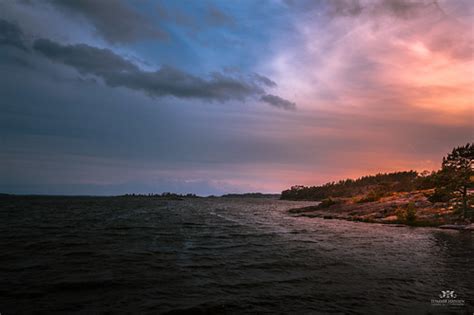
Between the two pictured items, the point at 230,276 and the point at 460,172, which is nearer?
the point at 230,276

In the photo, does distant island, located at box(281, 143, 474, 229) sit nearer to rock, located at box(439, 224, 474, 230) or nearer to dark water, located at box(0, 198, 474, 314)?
rock, located at box(439, 224, 474, 230)

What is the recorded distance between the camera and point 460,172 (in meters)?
52.3

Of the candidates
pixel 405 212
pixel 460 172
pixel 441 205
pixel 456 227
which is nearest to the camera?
pixel 456 227

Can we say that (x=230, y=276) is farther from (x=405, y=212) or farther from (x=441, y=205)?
(x=441, y=205)

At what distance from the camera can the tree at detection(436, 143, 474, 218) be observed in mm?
51500

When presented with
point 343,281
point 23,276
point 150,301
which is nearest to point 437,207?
point 343,281

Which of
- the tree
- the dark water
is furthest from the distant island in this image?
the dark water

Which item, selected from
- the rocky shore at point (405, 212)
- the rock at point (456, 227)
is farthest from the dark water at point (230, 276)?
the rocky shore at point (405, 212)

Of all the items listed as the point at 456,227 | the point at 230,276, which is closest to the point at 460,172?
the point at 456,227

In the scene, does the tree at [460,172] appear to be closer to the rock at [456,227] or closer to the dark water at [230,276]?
the rock at [456,227]

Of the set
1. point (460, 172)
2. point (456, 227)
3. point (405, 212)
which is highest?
point (460, 172)

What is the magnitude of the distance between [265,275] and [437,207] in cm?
5668

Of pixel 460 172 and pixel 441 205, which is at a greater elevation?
pixel 460 172

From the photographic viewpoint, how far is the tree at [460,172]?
51.5 m
